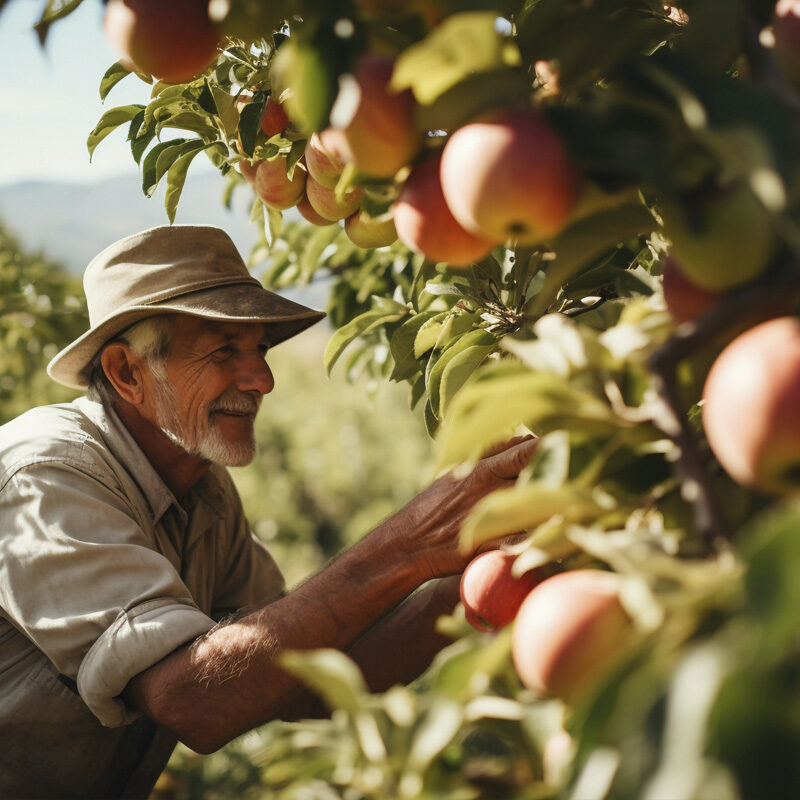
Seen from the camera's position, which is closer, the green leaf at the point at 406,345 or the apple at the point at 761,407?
the apple at the point at 761,407

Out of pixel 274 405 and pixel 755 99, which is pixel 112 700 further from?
pixel 274 405

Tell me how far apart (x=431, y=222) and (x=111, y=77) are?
66 cm

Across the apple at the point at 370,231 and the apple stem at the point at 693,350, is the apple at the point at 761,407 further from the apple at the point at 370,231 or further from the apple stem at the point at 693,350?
the apple at the point at 370,231

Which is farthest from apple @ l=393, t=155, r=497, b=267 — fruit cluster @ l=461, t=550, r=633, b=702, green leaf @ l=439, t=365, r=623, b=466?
fruit cluster @ l=461, t=550, r=633, b=702

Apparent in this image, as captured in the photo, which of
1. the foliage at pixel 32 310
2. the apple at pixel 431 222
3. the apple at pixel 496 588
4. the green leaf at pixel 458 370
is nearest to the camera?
the apple at pixel 431 222

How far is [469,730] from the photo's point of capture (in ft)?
1.83

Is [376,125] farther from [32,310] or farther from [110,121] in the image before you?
[32,310]

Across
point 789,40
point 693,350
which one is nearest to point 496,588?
point 693,350

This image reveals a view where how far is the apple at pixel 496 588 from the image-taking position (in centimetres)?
74

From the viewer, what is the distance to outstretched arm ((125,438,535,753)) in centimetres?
117

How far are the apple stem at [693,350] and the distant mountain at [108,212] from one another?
85 cm

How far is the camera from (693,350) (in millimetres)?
467

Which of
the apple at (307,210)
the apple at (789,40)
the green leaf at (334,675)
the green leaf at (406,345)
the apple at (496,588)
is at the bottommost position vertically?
the apple at (496,588)

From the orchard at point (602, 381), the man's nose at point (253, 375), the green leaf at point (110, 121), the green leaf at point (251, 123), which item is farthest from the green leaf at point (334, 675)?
the man's nose at point (253, 375)
